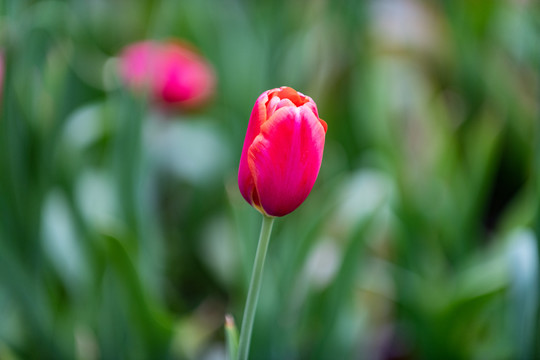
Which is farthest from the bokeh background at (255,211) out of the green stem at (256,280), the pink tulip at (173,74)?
the green stem at (256,280)

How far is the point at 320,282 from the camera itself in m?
0.69

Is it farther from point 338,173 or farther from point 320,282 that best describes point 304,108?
point 338,173

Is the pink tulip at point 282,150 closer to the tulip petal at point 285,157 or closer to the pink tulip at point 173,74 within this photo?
the tulip petal at point 285,157

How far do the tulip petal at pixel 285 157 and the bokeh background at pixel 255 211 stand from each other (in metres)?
0.24

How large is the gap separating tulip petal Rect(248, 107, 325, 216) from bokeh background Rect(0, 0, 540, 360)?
0.80 ft

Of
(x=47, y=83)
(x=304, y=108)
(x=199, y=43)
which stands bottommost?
(x=304, y=108)

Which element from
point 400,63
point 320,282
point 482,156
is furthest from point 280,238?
Result: point 400,63

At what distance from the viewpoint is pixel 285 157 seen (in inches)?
10.9

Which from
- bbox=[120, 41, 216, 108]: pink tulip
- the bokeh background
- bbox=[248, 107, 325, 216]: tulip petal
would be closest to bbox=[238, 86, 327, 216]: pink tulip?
bbox=[248, 107, 325, 216]: tulip petal

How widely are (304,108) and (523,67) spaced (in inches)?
37.3

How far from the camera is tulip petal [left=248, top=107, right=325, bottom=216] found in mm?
275

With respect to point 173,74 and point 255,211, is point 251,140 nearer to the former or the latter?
point 255,211

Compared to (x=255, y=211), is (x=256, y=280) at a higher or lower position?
lower

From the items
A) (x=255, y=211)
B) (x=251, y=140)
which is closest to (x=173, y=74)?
(x=255, y=211)
